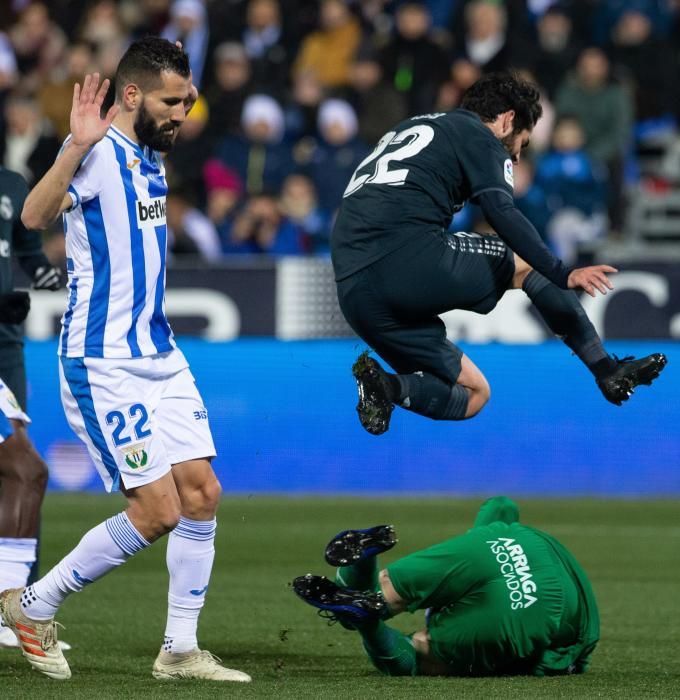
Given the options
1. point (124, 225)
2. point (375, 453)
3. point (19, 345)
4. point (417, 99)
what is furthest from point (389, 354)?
point (417, 99)

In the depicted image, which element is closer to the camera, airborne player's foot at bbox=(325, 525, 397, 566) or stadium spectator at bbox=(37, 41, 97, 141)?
airborne player's foot at bbox=(325, 525, 397, 566)

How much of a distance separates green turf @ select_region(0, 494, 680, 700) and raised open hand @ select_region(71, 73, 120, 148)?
202cm

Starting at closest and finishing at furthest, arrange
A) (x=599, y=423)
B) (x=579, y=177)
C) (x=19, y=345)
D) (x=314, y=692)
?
1. (x=314, y=692)
2. (x=19, y=345)
3. (x=599, y=423)
4. (x=579, y=177)

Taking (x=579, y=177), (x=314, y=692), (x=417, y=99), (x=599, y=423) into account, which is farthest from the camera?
(x=417, y=99)

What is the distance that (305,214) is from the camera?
15234 millimetres

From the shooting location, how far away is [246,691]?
19.0 ft

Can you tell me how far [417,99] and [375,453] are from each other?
14.8ft

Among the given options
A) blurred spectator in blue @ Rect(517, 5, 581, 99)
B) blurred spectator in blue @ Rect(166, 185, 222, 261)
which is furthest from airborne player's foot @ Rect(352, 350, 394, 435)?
blurred spectator in blue @ Rect(517, 5, 581, 99)

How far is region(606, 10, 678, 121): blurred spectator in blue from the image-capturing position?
54.7 ft

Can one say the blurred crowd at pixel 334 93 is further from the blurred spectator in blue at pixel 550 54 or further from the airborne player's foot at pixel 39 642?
the airborne player's foot at pixel 39 642

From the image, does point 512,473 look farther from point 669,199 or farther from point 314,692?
point 314,692

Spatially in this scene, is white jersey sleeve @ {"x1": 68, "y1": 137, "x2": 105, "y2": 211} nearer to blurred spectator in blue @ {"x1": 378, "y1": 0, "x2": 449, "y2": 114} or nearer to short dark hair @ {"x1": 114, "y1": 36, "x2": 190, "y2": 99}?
short dark hair @ {"x1": 114, "y1": 36, "x2": 190, "y2": 99}

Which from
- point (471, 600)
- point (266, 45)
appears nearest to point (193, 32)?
point (266, 45)

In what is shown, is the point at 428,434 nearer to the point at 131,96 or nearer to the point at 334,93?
the point at 334,93
